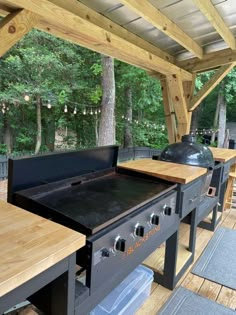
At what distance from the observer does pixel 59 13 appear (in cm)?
159

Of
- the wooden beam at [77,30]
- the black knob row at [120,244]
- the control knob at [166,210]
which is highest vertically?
the wooden beam at [77,30]

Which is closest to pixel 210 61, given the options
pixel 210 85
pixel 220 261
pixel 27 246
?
pixel 210 85

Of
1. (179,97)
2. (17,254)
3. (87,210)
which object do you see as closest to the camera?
(17,254)

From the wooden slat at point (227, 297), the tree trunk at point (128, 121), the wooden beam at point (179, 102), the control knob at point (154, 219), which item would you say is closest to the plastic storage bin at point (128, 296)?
the control knob at point (154, 219)

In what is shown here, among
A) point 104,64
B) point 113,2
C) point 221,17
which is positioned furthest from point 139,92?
point 113,2

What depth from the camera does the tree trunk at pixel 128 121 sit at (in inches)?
340

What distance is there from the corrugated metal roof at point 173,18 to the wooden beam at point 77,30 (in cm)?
22

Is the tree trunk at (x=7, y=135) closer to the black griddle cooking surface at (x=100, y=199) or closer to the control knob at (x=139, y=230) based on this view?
the black griddle cooking surface at (x=100, y=199)

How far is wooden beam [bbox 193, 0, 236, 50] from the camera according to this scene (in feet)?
6.40

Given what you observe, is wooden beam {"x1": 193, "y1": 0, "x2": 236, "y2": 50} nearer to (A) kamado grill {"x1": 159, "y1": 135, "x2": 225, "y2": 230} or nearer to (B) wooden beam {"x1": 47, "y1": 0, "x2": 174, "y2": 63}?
(B) wooden beam {"x1": 47, "y1": 0, "x2": 174, "y2": 63}

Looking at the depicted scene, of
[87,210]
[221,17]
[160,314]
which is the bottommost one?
[160,314]

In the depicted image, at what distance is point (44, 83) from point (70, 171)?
6.52 metres

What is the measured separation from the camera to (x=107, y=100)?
5840 mm

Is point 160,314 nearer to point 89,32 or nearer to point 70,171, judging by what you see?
point 70,171
